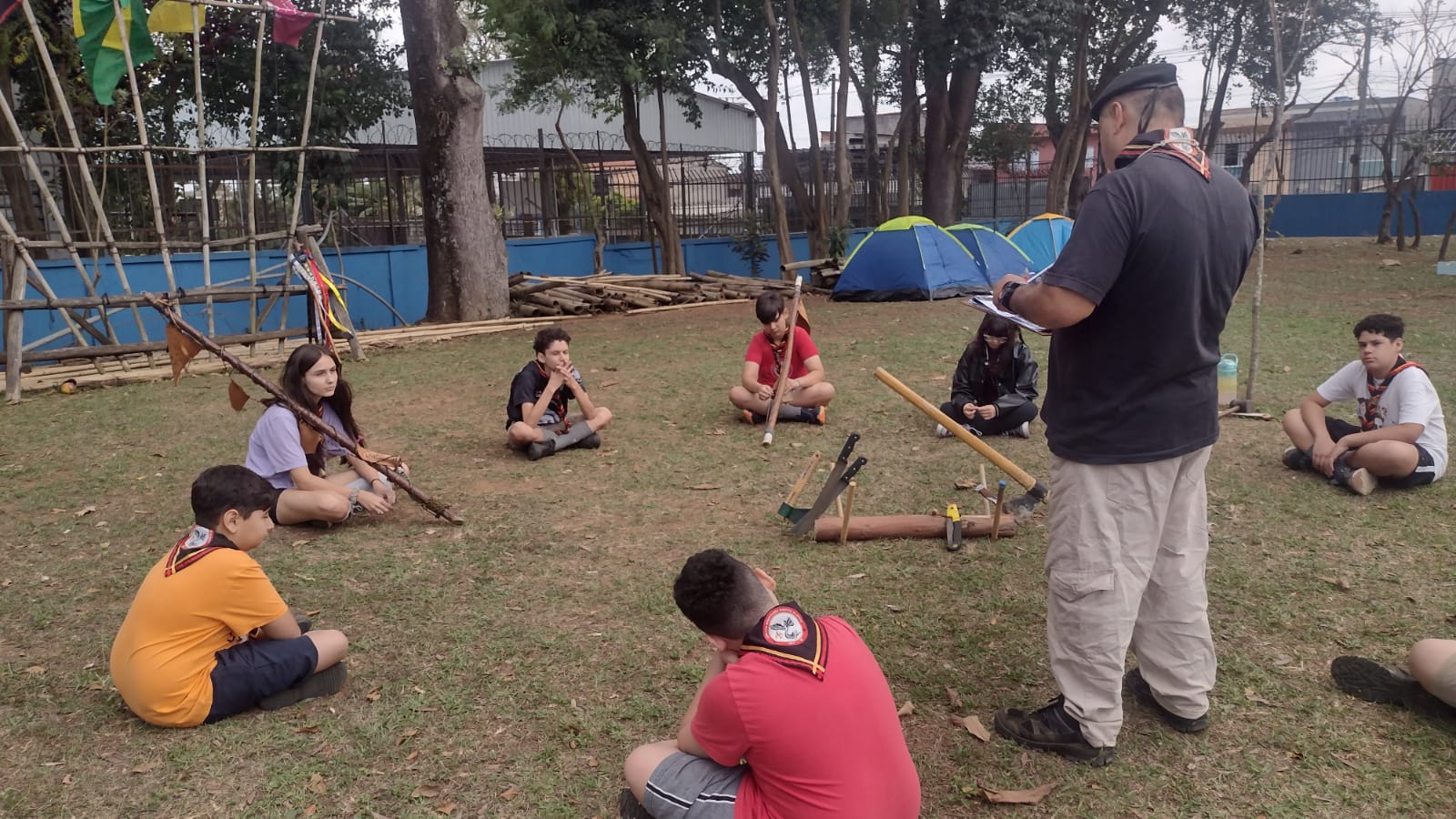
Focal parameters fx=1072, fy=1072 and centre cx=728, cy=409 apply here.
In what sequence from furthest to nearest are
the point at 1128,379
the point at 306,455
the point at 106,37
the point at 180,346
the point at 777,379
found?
the point at 106,37, the point at 777,379, the point at 306,455, the point at 180,346, the point at 1128,379

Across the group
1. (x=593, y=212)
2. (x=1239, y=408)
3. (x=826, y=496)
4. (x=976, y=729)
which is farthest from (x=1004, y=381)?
(x=593, y=212)

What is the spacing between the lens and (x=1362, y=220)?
26141 millimetres

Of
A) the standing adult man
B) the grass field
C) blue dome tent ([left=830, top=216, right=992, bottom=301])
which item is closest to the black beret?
the standing adult man

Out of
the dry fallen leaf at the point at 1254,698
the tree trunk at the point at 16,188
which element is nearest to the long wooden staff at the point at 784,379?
the dry fallen leaf at the point at 1254,698

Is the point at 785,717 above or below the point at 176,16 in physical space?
below

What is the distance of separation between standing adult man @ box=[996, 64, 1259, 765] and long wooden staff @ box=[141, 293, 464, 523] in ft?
11.1

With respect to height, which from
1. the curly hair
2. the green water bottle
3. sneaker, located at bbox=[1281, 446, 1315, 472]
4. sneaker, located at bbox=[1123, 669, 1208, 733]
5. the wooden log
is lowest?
sneaker, located at bbox=[1123, 669, 1208, 733]

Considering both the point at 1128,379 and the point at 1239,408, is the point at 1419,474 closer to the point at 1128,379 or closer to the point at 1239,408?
the point at 1239,408

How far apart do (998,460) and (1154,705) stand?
1.58 m

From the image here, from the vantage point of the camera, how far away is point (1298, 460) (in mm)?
6168

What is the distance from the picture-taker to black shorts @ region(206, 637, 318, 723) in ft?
11.8

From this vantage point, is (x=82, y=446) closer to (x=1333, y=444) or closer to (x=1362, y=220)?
(x=1333, y=444)

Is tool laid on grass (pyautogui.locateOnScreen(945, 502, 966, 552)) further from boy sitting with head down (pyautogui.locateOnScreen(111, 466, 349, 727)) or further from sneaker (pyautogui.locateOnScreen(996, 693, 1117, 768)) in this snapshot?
boy sitting with head down (pyautogui.locateOnScreen(111, 466, 349, 727))

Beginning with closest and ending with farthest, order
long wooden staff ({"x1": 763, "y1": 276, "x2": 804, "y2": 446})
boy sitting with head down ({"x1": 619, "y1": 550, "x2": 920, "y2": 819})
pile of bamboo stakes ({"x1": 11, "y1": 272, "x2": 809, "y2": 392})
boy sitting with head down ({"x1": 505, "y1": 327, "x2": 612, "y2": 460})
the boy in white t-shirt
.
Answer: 1. boy sitting with head down ({"x1": 619, "y1": 550, "x2": 920, "y2": 819})
2. the boy in white t-shirt
3. boy sitting with head down ({"x1": 505, "y1": 327, "x2": 612, "y2": 460})
4. long wooden staff ({"x1": 763, "y1": 276, "x2": 804, "y2": 446})
5. pile of bamboo stakes ({"x1": 11, "y1": 272, "x2": 809, "y2": 392})
